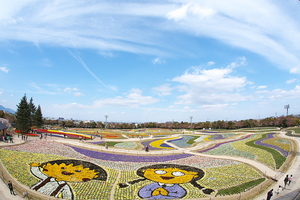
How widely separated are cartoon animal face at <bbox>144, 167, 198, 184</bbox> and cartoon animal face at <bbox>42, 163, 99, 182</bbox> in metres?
6.53

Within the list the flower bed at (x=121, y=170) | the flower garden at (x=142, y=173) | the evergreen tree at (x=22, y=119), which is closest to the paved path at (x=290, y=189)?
the flower garden at (x=142, y=173)

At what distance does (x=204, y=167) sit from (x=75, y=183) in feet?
54.6

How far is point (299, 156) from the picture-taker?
26.7m

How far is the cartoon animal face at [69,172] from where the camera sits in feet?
61.1

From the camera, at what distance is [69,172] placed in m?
20.2

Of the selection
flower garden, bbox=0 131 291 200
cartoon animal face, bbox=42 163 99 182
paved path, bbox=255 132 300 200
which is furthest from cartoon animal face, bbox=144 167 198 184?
paved path, bbox=255 132 300 200

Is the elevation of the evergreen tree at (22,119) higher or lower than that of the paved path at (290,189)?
higher

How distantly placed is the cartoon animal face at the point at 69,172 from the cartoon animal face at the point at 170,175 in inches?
257

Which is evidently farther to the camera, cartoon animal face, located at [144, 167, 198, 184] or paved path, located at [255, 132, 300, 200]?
cartoon animal face, located at [144, 167, 198, 184]

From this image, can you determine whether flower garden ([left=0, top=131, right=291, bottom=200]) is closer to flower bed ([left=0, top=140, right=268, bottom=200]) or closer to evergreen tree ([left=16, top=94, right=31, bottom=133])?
flower bed ([left=0, top=140, right=268, bottom=200])

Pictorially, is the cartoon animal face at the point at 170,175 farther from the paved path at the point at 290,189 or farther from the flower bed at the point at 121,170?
the paved path at the point at 290,189

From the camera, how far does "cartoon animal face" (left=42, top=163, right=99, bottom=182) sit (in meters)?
18.6

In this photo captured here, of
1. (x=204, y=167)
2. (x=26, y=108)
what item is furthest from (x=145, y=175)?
(x=26, y=108)

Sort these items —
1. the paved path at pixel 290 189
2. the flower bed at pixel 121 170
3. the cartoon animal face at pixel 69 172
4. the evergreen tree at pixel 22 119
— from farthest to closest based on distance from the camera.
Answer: the evergreen tree at pixel 22 119 → the cartoon animal face at pixel 69 172 → the flower bed at pixel 121 170 → the paved path at pixel 290 189
